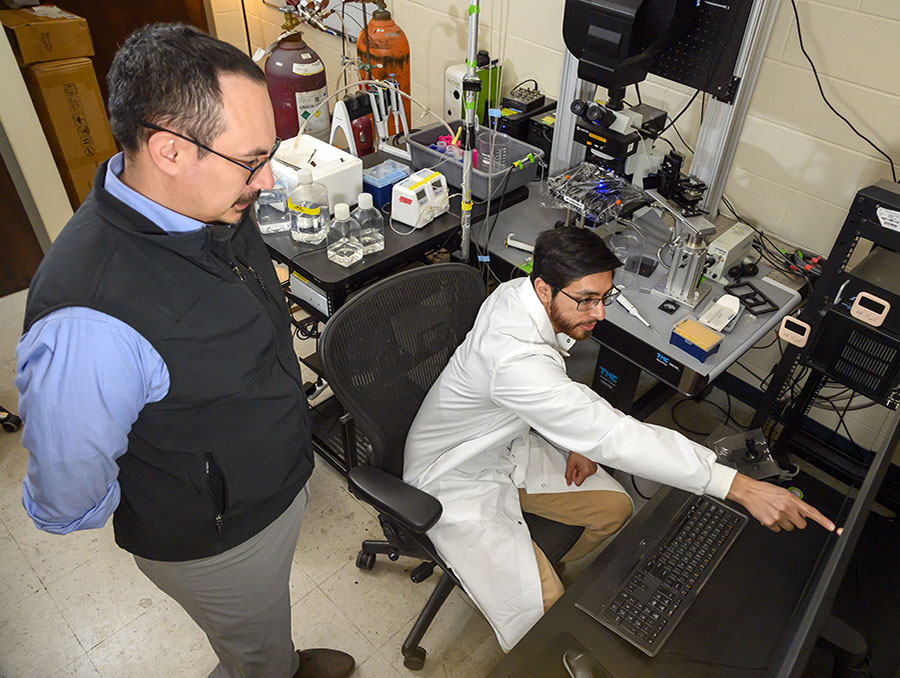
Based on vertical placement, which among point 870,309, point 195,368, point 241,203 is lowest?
point 870,309

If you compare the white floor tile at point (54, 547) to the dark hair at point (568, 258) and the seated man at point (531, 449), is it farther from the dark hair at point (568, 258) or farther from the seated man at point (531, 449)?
the dark hair at point (568, 258)

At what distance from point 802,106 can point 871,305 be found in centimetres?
82

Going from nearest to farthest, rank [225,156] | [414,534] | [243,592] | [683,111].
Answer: [225,156]
[243,592]
[414,534]
[683,111]

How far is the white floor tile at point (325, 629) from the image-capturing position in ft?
6.17

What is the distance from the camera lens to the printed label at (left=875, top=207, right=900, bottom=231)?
154 centimetres

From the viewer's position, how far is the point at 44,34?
2.82m

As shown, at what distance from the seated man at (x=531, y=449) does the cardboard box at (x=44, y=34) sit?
2.53 meters

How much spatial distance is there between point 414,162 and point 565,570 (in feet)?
4.88

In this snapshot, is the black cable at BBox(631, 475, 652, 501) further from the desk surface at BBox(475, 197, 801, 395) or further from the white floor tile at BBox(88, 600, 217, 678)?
the white floor tile at BBox(88, 600, 217, 678)

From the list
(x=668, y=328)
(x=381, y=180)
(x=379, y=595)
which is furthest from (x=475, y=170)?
(x=379, y=595)

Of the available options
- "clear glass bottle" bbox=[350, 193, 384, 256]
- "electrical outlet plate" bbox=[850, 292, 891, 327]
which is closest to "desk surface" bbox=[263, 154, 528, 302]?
"clear glass bottle" bbox=[350, 193, 384, 256]

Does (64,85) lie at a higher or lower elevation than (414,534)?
higher

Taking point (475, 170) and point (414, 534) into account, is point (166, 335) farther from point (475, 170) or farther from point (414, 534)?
point (475, 170)

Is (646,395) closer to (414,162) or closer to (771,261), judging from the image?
(771,261)
